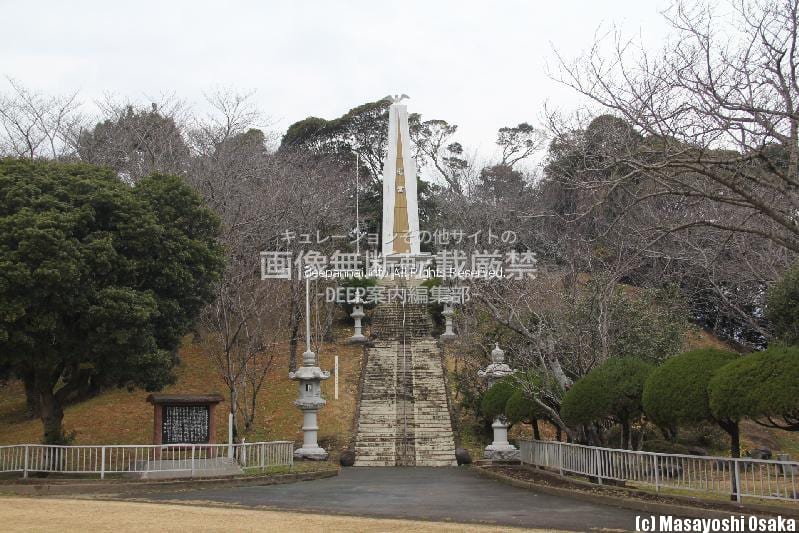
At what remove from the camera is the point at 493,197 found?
46.1m

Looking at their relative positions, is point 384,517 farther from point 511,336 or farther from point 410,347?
point 410,347

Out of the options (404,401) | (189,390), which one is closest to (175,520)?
(404,401)

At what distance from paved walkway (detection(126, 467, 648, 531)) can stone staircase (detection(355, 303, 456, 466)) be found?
3.48m

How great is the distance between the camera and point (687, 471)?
11.8 metres

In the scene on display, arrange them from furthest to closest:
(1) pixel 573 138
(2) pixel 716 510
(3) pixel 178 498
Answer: (3) pixel 178 498 → (1) pixel 573 138 → (2) pixel 716 510

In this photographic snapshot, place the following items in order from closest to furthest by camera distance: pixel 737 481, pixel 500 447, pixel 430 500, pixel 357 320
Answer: pixel 737 481, pixel 430 500, pixel 500 447, pixel 357 320

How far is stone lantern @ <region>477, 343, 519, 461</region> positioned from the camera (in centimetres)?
2069

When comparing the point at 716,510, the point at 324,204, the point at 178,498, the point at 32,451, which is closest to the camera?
the point at 716,510

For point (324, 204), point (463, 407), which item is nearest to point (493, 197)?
point (324, 204)

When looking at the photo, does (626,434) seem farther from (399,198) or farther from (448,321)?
(399,198)

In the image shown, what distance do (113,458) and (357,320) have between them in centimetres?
1718

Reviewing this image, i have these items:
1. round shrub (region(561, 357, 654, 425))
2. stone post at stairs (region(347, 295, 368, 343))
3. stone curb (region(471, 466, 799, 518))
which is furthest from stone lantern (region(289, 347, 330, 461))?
stone post at stairs (region(347, 295, 368, 343))

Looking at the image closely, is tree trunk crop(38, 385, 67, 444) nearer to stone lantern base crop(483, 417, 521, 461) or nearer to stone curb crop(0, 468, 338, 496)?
stone curb crop(0, 468, 338, 496)

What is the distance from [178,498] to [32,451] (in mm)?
4135
